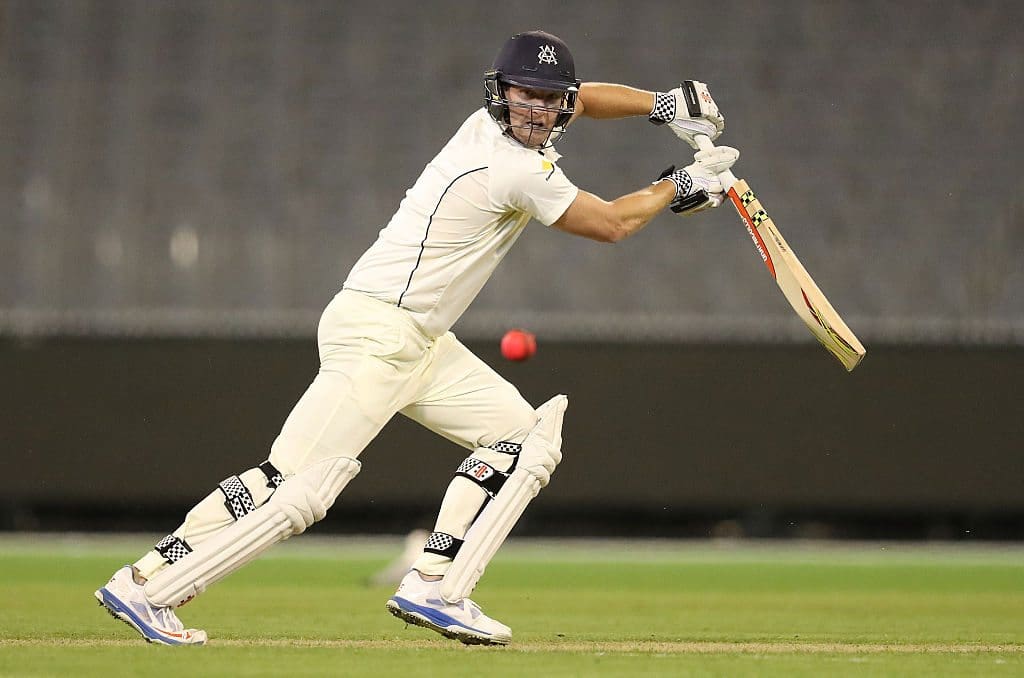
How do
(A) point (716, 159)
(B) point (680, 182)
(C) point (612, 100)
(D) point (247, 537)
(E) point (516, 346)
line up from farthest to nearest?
(E) point (516, 346) → (C) point (612, 100) → (A) point (716, 159) → (B) point (680, 182) → (D) point (247, 537)

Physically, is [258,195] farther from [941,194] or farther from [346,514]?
[941,194]

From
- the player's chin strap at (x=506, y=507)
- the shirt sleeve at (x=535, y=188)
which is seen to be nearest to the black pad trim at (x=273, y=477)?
the player's chin strap at (x=506, y=507)

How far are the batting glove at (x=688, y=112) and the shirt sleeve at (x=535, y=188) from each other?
0.63 meters

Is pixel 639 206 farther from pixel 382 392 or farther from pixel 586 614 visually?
pixel 586 614

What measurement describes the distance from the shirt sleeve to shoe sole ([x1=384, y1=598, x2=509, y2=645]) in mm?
1125

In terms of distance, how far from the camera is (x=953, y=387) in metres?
9.60

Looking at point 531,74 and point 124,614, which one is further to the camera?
point 531,74

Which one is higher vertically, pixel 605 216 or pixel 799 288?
pixel 605 216

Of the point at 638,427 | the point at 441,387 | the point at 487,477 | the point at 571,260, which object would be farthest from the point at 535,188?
the point at 571,260

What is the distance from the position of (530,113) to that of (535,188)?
0.82 ft

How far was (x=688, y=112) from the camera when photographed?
4734 millimetres

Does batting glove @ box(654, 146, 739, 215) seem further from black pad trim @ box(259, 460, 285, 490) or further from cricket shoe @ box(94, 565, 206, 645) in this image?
cricket shoe @ box(94, 565, 206, 645)

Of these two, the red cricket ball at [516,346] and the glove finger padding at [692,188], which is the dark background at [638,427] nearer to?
the red cricket ball at [516,346]

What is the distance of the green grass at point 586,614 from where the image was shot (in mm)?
3941
